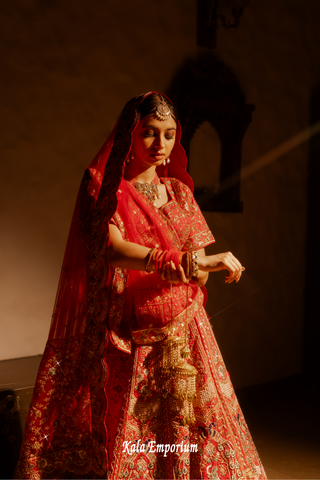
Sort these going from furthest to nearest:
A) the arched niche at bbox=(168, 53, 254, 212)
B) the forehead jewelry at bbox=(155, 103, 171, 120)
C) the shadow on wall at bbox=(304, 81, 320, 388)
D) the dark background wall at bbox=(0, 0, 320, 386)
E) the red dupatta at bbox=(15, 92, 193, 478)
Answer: the shadow on wall at bbox=(304, 81, 320, 388) → the arched niche at bbox=(168, 53, 254, 212) → the dark background wall at bbox=(0, 0, 320, 386) → the red dupatta at bbox=(15, 92, 193, 478) → the forehead jewelry at bbox=(155, 103, 171, 120)

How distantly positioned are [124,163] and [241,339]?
6.80 ft

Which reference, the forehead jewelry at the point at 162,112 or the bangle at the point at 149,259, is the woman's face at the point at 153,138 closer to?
the forehead jewelry at the point at 162,112

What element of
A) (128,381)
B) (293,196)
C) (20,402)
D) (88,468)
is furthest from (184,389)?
(293,196)

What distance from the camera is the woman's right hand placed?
1375mm

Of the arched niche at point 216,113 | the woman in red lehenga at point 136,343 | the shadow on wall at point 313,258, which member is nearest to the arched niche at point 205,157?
the arched niche at point 216,113

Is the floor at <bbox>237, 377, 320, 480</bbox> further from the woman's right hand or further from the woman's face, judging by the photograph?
the woman's face

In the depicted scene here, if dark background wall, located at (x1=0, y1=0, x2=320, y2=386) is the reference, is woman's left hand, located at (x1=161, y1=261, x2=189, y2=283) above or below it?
below

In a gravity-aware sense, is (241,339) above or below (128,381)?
above

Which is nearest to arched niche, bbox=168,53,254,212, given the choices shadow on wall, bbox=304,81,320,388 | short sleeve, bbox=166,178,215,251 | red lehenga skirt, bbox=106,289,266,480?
shadow on wall, bbox=304,81,320,388

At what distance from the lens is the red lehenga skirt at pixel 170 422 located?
4.61ft

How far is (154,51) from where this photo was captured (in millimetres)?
2820

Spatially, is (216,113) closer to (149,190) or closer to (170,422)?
(149,190)

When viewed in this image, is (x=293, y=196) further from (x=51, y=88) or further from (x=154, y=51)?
(x=51, y=88)

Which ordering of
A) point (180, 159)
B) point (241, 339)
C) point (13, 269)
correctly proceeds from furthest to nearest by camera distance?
point (241, 339)
point (13, 269)
point (180, 159)
